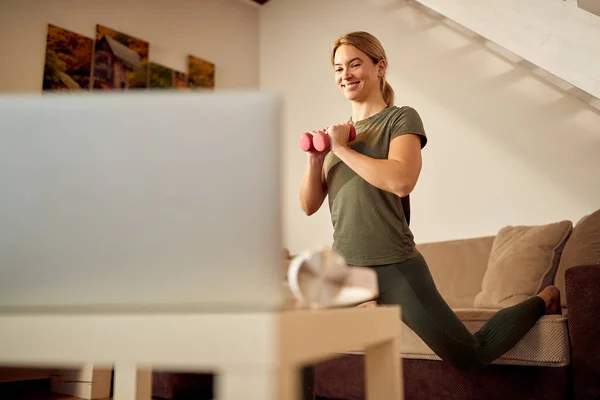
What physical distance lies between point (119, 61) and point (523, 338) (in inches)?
118

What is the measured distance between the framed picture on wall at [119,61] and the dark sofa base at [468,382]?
2.43 meters

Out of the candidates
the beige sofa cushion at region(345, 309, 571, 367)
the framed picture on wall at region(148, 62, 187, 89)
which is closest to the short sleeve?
the beige sofa cushion at region(345, 309, 571, 367)

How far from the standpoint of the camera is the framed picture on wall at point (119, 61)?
3.25 m

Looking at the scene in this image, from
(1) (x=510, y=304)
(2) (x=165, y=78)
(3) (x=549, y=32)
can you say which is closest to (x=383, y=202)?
(1) (x=510, y=304)

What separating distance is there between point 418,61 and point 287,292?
112 inches

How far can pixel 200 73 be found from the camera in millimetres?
3850

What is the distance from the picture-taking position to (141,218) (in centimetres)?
46

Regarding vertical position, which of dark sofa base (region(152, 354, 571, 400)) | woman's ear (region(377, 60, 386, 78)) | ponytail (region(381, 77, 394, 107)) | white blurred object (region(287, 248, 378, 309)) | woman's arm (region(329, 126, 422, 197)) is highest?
woman's ear (region(377, 60, 386, 78))

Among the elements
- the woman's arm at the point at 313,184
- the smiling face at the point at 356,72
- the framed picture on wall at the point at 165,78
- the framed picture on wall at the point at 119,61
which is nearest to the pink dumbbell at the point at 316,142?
the woman's arm at the point at 313,184

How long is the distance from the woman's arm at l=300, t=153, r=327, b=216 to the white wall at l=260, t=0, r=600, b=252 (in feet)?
2.63

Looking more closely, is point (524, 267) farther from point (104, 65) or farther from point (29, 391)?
point (104, 65)

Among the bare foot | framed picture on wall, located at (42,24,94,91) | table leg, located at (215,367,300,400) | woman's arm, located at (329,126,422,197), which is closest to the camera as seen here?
table leg, located at (215,367,300,400)

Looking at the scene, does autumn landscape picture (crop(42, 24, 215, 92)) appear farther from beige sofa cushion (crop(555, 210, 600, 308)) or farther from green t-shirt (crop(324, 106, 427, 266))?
beige sofa cushion (crop(555, 210, 600, 308))

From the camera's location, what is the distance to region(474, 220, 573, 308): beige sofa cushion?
2.03 m
